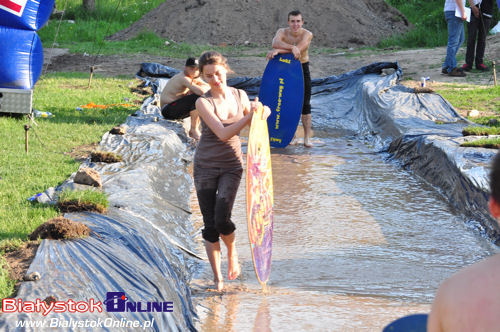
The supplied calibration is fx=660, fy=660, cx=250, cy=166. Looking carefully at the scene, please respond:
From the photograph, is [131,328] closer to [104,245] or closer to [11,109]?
[104,245]

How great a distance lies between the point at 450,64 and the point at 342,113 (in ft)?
10.8

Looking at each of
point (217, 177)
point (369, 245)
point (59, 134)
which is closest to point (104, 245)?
point (217, 177)

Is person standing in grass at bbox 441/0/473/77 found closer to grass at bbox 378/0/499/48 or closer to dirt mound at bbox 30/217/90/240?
grass at bbox 378/0/499/48

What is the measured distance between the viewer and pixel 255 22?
23.3m

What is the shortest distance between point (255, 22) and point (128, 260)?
19.9m

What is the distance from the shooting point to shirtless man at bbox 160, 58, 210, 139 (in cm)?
970

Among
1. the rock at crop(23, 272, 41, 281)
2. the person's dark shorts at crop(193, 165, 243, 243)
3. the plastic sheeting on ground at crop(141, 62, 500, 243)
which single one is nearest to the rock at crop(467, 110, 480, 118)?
the plastic sheeting on ground at crop(141, 62, 500, 243)

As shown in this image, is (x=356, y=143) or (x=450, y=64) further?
(x=450, y=64)

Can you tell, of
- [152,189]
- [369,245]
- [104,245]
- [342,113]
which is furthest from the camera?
[342,113]

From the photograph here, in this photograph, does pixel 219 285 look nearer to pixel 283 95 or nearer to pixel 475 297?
pixel 475 297

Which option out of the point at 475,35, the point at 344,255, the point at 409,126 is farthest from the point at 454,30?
the point at 344,255

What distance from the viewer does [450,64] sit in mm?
14203

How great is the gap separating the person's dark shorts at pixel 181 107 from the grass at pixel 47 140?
2.57 ft

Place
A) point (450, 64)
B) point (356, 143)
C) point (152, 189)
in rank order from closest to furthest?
point (152, 189) < point (356, 143) < point (450, 64)
